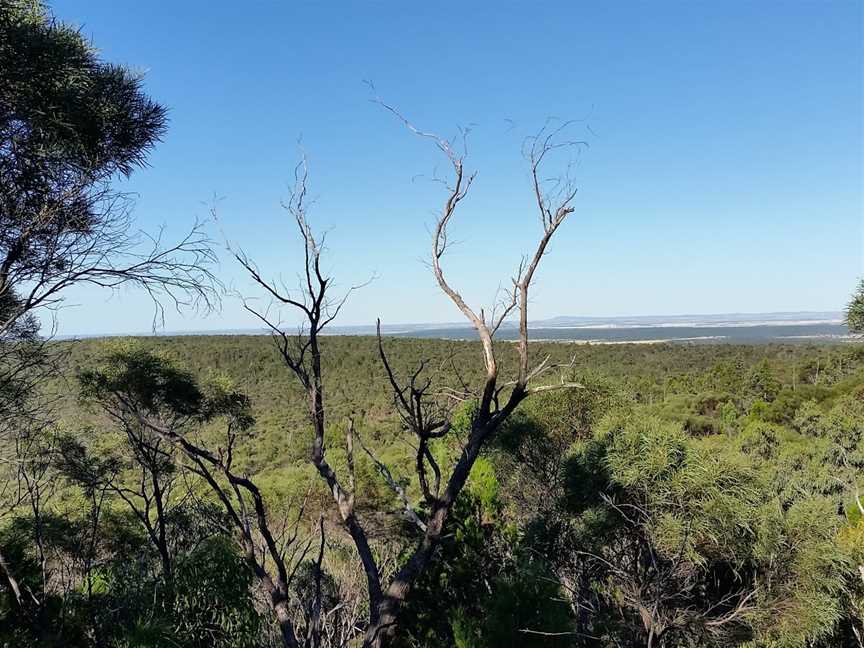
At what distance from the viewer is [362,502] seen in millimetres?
14367

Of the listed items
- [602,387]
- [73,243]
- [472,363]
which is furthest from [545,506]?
[472,363]

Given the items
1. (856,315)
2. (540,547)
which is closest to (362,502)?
(540,547)

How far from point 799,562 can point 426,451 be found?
5.88 meters

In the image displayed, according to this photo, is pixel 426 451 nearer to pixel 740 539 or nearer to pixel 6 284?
pixel 6 284

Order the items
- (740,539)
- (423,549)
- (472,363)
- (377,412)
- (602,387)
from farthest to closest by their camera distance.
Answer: (472,363) → (377,412) → (602,387) → (740,539) → (423,549)

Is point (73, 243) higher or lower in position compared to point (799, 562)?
higher

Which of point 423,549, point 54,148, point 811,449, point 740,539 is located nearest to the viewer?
point 423,549

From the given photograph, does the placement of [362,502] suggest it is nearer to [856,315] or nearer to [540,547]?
[540,547]

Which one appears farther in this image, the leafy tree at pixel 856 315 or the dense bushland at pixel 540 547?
the leafy tree at pixel 856 315

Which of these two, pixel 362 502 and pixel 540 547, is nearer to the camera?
pixel 540 547

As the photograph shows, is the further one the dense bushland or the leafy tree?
the leafy tree

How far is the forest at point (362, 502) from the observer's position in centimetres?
278

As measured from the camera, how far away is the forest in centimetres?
278

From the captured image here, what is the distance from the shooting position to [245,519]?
2.74 meters
